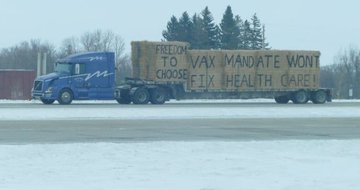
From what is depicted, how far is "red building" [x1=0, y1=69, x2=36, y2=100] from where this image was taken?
55250 millimetres

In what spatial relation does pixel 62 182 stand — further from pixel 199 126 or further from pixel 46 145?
pixel 199 126

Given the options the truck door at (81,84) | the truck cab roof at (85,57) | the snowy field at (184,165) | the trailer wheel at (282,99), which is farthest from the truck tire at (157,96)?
the snowy field at (184,165)

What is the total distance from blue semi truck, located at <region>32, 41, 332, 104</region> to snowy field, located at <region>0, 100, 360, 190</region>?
2694 centimetres

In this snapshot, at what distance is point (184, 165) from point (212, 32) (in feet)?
247

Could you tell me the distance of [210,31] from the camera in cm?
8931

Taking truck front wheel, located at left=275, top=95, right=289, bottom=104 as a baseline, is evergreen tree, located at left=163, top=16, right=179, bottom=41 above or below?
above

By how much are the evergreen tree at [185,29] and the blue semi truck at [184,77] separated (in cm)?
3787

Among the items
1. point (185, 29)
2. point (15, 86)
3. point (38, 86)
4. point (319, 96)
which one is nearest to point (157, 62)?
point (38, 86)

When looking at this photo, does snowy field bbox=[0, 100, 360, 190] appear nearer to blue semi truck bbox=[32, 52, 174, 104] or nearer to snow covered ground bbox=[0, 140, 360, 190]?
snow covered ground bbox=[0, 140, 360, 190]

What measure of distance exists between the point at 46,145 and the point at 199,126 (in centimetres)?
889

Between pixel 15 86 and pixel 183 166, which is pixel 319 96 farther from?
pixel 183 166

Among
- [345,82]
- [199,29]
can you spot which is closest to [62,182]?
[199,29]

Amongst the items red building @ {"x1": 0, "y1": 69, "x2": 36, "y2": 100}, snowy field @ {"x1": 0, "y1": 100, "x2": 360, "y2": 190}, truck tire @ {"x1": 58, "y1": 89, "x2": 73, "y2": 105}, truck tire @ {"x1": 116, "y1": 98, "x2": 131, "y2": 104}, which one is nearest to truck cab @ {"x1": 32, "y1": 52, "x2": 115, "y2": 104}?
truck tire @ {"x1": 58, "y1": 89, "x2": 73, "y2": 105}

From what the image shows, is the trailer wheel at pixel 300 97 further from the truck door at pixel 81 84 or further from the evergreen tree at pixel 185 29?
the evergreen tree at pixel 185 29
